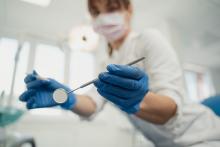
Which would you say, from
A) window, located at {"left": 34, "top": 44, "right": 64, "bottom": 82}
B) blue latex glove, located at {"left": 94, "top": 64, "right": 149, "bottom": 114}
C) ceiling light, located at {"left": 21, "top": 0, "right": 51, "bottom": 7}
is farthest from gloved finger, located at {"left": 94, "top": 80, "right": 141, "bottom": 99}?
ceiling light, located at {"left": 21, "top": 0, "right": 51, "bottom": 7}

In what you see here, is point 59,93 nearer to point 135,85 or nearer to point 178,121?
point 135,85

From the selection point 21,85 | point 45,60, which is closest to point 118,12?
point 45,60

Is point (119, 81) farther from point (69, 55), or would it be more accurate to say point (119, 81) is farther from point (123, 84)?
point (69, 55)

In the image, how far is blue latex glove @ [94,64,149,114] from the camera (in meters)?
0.43

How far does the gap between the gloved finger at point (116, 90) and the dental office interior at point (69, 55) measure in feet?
Result: 0.86

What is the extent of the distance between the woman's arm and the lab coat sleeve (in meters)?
0.02

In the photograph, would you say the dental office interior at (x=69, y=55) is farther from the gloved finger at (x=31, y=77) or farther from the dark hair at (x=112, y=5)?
the dark hair at (x=112, y=5)

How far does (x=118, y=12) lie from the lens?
0.88 m

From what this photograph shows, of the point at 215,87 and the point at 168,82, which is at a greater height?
the point at 168,82

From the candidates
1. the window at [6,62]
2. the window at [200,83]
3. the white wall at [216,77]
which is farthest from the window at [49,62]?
the white wall at [216,77]

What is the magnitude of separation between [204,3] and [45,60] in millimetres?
1493

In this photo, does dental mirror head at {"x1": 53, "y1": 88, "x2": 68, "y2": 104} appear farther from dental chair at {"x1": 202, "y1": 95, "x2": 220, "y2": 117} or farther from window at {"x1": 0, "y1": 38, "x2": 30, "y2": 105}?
dental chair at {"x1": 202, "y1": 95, "x2": 220, "y2": 117}

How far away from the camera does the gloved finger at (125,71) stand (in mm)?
414

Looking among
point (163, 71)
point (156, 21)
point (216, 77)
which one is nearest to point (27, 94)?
point (163, 71)
